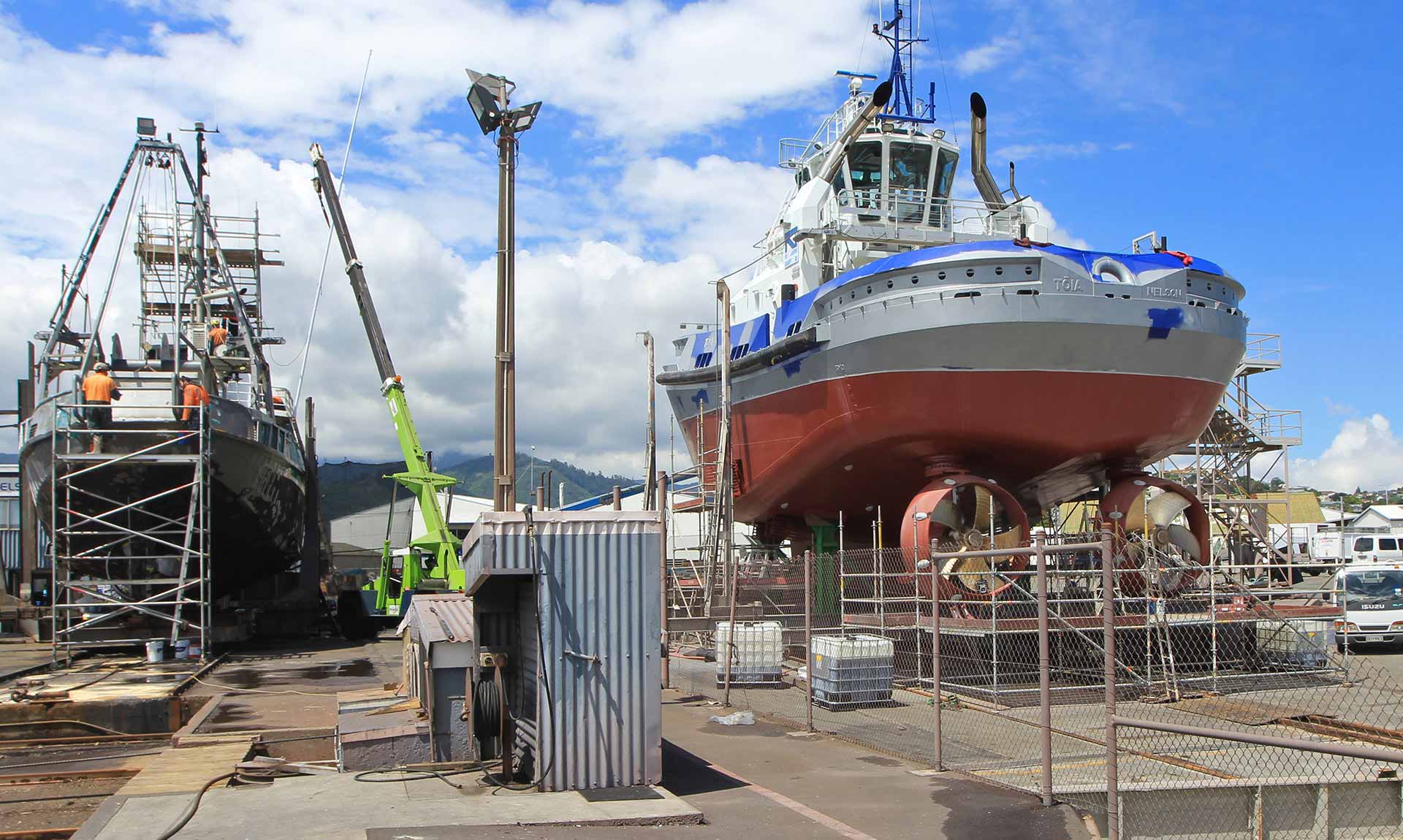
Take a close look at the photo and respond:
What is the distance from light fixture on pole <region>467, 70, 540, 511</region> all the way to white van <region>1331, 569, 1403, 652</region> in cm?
1436

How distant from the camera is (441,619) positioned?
11.0m

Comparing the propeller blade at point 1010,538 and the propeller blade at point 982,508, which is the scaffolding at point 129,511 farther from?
the propeller blade at point 1010,538

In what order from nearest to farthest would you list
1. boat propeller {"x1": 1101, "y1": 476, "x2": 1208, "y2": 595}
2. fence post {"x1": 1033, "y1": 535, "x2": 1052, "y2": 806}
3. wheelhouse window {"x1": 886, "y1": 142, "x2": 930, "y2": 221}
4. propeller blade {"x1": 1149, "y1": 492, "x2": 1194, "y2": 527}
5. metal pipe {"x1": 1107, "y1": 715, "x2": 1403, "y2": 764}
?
metal pipe {"x1": 1107, "y1": 715, "x2": 1403, "y2": 764} → fence post {"x1": 1033, "y1": 535, "x2": 1052, "y2": 806} → boat propeller {"x1": 1101, "y1": 476, "x2": 1208, "y2": 595} → propeller blade {"x1": 1149, "y1": 492, "x2": 1194, "y2": 527} → wheelhouse window {"x1": 886, "y1": 142, "x2": 930, "y2": 221}

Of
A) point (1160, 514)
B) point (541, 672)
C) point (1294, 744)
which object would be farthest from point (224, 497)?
point (1294, 744)

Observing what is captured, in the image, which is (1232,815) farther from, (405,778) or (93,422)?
(93,422)

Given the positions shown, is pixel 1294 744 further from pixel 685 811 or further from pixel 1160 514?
pixel 1160 514

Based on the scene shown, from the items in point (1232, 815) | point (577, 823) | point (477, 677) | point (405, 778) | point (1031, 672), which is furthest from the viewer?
point (1031, 672)

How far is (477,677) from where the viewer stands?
8867mm

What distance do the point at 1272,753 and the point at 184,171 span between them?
85.0 ft

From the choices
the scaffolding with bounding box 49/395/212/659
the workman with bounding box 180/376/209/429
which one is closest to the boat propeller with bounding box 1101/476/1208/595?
the scaffolding with bounding box 49/395/212/659

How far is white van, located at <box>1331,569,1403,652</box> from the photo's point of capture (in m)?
19.2

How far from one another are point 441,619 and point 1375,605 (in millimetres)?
17018

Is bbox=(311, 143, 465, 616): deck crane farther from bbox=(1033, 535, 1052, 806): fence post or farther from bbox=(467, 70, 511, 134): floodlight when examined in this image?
bbox=(1033, 535, 1052, 806): fence post

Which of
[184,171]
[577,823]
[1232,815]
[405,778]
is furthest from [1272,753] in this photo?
[184,171]
